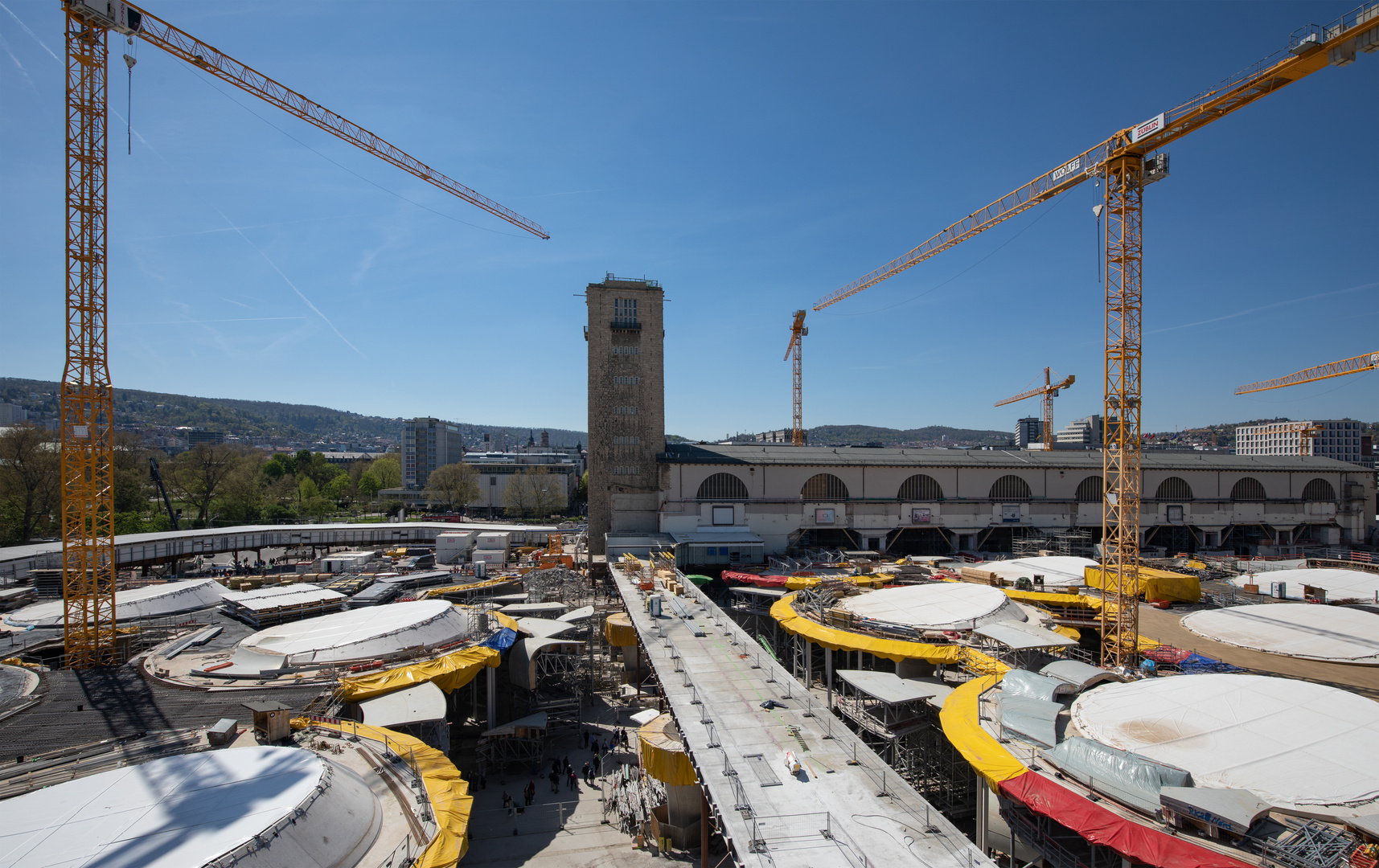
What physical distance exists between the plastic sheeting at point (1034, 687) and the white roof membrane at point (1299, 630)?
45.6 feet

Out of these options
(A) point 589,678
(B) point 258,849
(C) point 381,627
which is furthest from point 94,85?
(A) point 589,678

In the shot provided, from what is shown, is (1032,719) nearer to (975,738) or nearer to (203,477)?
(975,738)

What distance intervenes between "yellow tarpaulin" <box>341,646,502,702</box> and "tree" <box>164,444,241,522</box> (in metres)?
87.2

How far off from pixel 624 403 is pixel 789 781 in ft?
178

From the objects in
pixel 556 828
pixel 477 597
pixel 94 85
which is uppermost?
pixel 94 85

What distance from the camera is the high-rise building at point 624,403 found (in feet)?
220

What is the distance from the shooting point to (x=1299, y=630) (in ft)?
91.5

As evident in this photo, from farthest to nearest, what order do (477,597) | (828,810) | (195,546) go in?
(195,546), (477,597), (828,810)

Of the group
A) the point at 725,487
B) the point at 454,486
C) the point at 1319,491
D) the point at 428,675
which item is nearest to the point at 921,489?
the point at 725,487

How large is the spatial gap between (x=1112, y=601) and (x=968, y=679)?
37.0 feet

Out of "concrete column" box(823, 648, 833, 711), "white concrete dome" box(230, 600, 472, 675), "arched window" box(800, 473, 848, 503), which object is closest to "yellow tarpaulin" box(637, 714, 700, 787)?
"concrete column" box(823, 648, 833, 711)

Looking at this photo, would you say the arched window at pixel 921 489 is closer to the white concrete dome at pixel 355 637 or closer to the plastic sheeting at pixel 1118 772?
the white concrete dome at pixel 355 637

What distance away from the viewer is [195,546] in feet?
211

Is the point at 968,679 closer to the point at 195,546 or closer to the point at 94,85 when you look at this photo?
the point at 94,85
